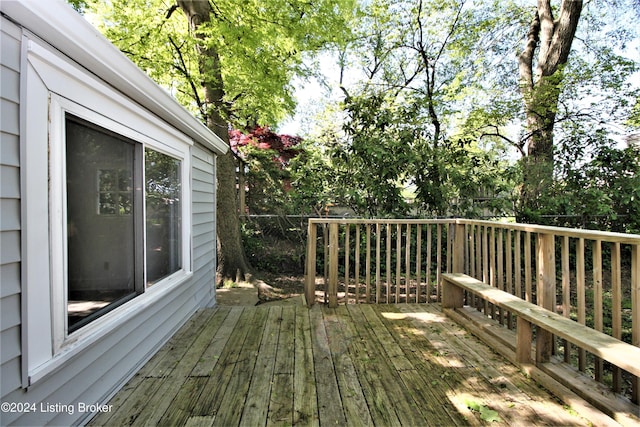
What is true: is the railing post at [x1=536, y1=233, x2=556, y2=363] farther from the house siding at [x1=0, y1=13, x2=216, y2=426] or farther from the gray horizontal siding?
the gray horizontal siding

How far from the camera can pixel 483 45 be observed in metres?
9.26

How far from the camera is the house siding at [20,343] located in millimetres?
1242

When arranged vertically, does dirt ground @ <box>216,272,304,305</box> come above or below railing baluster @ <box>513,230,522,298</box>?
below

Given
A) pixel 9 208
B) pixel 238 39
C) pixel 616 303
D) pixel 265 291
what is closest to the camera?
pixel 9 208

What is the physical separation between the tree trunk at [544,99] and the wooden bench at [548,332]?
413 cm

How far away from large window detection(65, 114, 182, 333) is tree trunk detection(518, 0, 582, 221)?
20.7 feet

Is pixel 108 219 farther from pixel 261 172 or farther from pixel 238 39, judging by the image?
pixel 261 172

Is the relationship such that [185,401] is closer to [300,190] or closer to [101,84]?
[101,84]

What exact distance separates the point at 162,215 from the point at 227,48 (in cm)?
315

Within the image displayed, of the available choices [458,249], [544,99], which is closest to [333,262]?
[458,249]

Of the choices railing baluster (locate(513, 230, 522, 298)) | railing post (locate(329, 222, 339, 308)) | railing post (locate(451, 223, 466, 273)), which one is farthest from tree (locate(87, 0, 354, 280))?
railing baluster (locate(513, 230, 522, 298))

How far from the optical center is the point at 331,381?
2068 mm

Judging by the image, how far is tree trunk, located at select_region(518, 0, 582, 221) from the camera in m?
6.17

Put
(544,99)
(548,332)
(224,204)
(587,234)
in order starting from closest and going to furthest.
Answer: (587,234) < (548,332) < (224,204) < (544,99)
